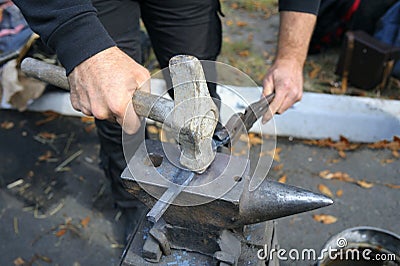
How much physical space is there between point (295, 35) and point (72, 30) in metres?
1.16

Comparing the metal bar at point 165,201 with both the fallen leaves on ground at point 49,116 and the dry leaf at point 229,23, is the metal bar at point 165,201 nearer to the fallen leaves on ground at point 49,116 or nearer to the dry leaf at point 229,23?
the fallen leaves on ground at point 49,116

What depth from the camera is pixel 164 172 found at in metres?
1.57

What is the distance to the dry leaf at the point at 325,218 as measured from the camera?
3.03 meters

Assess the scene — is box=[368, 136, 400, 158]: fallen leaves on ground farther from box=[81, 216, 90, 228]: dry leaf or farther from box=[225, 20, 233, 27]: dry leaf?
box=[225, 20, 233, 27]: dry leaf

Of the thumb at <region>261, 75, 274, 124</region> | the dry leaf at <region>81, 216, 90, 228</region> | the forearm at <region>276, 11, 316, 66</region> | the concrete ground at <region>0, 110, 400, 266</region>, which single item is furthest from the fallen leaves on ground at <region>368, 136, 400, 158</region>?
the dry leaf at <region>81, 216, 90, 228</region>

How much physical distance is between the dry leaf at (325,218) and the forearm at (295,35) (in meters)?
1.20

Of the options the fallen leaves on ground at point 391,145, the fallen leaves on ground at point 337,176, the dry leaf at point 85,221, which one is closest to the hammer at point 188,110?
the dry leaf at point 85,221

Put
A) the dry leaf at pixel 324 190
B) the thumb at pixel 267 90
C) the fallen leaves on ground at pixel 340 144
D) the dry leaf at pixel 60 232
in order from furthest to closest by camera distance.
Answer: the fallen leaves on ground at pixel 340 144
the dry leaf at pixel 324 190
the dry leaf at pixel 60 232
the thumb at pixel 267 90

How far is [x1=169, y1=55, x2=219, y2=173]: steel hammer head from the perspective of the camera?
4.53ft

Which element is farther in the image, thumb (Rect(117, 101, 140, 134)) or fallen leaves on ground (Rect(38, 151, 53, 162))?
fallen leaves on ground (Rect(38, 151, 53, 162))

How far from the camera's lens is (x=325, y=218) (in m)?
3.04

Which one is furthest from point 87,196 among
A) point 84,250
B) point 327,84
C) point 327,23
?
point 327,23

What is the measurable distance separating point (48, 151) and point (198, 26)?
1829 mm

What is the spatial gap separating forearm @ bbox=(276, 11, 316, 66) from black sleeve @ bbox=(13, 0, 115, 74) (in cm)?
100
